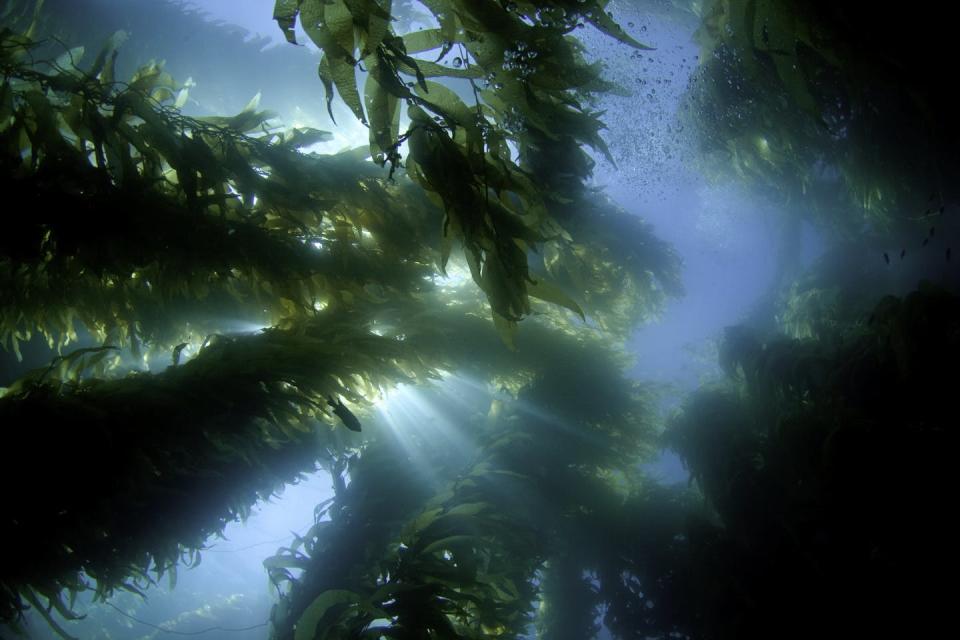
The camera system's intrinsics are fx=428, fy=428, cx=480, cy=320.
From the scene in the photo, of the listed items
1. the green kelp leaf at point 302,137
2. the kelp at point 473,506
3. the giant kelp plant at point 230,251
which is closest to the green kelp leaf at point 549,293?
the giant kelp plant at point 230,251

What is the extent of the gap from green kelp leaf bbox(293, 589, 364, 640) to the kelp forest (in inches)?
0.7

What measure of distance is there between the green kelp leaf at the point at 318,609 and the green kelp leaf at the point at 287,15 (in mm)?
2866

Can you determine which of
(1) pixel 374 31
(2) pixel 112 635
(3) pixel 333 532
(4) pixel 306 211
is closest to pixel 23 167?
(4) pixel 306 211

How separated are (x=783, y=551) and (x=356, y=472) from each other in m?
4.15

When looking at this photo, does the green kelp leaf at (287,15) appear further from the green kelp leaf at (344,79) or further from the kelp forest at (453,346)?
the green kelp leaf at (344,79)

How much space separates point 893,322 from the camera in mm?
3010

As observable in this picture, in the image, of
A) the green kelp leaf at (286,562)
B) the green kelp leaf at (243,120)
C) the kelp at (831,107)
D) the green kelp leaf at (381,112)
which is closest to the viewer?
the green kelp leaf at (381,112)

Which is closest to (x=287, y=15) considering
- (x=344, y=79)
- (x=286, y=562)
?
(x=344, y=79)

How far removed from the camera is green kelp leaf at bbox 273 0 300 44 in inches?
44.3

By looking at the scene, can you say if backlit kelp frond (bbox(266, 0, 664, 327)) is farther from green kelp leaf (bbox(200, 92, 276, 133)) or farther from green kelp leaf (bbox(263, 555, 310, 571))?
green kelp leaf (bbox(263, 555, 310, 571))

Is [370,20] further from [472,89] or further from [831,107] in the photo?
[831,107]

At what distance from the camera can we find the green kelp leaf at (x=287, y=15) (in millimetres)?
1125

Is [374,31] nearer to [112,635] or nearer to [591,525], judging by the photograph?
[591,525]

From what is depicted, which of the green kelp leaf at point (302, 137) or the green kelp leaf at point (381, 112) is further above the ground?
the green kelp leaf at point (302, 137)
